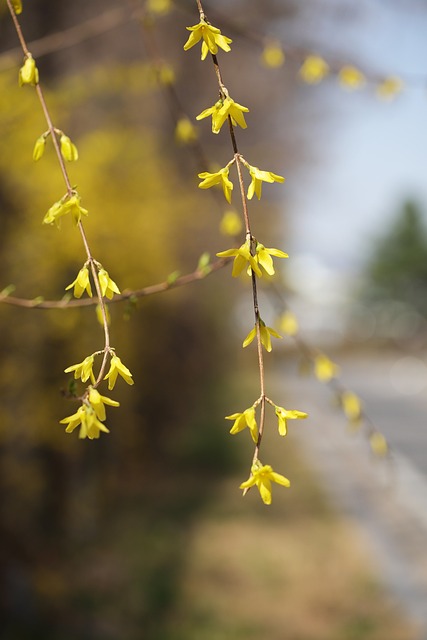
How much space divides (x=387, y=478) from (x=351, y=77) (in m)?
8.21

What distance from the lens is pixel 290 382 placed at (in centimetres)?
2425

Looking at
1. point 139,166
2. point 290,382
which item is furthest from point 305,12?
point 290,382

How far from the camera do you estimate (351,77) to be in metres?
2.05

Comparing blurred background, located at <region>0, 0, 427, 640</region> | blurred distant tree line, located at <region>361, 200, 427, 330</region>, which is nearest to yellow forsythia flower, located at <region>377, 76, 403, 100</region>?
blurred background, located at <region>0, 0, 427, 640</region>

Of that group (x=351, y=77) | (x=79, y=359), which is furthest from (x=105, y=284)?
(x=79, y=359)

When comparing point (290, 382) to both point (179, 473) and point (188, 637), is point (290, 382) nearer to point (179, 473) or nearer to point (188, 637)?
point (179, 473)

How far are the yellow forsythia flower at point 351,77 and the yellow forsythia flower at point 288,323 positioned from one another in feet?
2.02

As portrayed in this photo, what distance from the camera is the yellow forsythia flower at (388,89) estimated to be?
2.08m

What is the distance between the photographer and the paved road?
20.2ft

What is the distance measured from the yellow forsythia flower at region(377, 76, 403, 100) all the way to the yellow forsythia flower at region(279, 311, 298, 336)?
0.65m

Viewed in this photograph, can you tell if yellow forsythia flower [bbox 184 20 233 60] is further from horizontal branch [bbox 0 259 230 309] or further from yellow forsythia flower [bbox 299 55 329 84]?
yellow forsythia flower [bbox 299 55 329 84]

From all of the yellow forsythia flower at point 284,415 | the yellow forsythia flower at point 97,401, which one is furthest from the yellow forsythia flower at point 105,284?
the yellow forsythia flower at point 284,415

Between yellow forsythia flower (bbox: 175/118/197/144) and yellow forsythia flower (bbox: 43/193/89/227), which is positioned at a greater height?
yellow forsythia flower (bbox: 175/118/197/144)

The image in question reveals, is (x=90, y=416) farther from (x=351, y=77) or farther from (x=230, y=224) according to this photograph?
(x=351, y=77)
